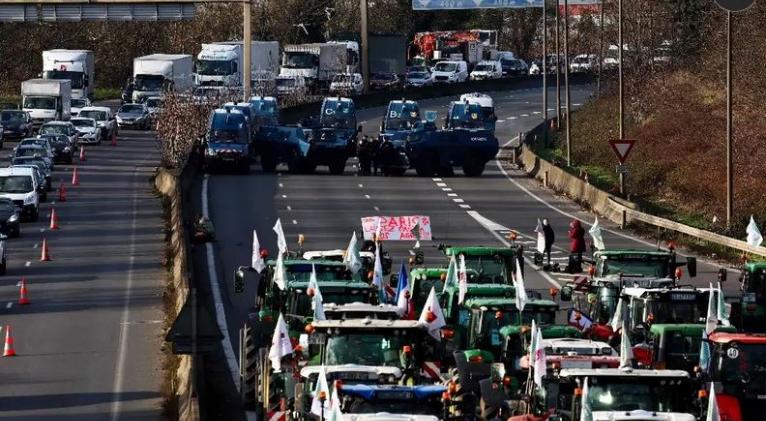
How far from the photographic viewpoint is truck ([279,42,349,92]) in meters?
112

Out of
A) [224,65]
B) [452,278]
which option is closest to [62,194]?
[452,278]

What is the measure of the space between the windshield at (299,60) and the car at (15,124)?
23636 millimetres

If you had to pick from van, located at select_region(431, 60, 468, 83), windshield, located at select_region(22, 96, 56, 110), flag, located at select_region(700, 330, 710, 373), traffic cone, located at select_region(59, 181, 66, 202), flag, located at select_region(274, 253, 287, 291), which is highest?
van, located at select_region(431, 60, 468, 83)

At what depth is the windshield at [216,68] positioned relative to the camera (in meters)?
102

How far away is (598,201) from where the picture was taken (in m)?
58.7

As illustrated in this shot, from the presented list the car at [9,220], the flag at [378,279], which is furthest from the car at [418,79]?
the flag at [378,279]

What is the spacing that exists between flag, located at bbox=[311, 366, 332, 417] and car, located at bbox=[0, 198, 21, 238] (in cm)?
3535

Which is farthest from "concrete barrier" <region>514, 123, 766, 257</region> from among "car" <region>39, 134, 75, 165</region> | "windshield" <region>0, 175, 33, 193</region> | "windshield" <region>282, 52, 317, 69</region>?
"windshield" <region>282, 52, 317, 69</region>

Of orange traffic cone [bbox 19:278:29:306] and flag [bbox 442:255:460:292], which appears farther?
orange traffic cone [bbox 19:278:29:306]

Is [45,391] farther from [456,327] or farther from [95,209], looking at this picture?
[95,209]

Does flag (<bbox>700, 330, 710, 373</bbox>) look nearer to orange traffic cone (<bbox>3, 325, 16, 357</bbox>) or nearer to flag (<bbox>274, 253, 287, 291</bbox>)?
flag (<bbox>274, 253, 287, 291</bbox>)

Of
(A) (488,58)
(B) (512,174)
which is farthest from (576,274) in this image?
(A) (488,58)

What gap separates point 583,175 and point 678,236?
1494cm

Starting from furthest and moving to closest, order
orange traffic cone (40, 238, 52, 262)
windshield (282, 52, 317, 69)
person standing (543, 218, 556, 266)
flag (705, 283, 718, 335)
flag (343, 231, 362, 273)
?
windshield (282, 52, 317, 69) < orange traffic cone (40, 238, 52, 262) < person standing (543, 218, 556, 266) < flag (343, 231, 362, 273) < flag (705, 283, 718, 335)
